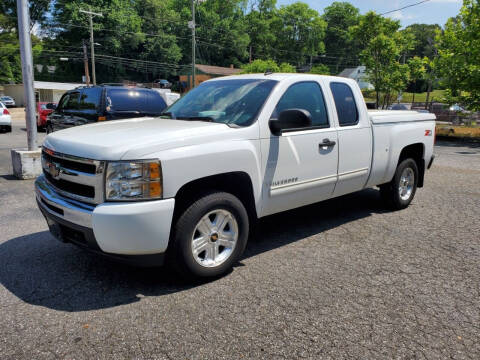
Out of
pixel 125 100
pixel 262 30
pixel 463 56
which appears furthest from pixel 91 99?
pixel 262 30

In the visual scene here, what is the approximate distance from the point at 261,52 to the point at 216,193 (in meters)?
90.8

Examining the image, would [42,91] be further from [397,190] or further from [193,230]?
[193,230]

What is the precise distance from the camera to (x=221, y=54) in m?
84.2

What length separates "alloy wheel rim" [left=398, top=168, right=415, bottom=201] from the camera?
606cm

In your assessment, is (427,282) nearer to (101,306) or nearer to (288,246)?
(288,246)

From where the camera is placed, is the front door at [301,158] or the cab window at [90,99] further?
the cab window at [90,99]

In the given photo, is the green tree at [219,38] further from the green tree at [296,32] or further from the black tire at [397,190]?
the black tire at [397,190]

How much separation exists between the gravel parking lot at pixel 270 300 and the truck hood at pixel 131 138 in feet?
3.95

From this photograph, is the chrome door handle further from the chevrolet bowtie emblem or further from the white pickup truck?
the chevrolet bowtie emblem

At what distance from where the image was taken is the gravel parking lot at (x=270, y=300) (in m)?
2.74

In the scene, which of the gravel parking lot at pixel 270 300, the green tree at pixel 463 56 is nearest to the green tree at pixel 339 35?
the green tree at pixel 463 56

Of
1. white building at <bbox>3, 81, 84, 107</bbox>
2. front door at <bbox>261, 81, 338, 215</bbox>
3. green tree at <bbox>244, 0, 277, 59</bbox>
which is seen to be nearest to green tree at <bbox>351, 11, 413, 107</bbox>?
front door at <bbox>261, 81, 338, 215</bbox>

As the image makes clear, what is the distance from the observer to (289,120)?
389cm

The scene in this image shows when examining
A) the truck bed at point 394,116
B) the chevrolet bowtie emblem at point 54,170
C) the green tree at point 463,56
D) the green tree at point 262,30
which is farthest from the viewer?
the green tree at point 262,30
